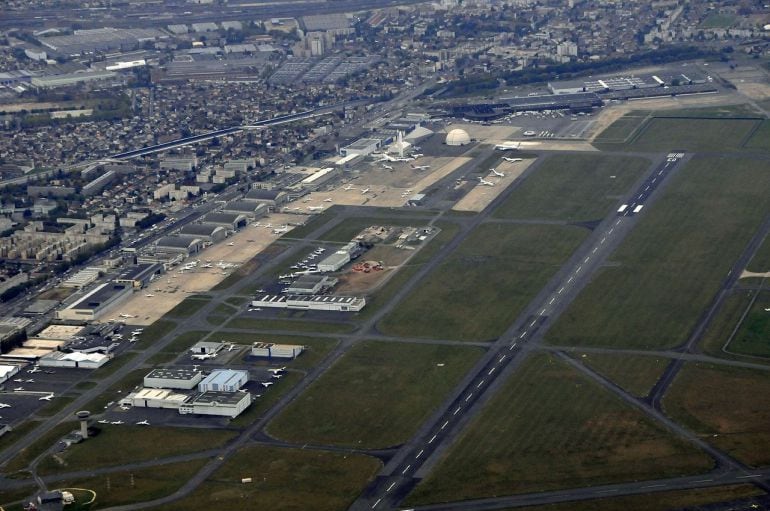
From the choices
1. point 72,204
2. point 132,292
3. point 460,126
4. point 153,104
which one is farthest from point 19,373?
point 153,104

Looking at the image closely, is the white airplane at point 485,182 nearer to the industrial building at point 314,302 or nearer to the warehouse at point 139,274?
the industrial building at point 314,302

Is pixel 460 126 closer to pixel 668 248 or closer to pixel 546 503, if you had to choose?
pixel 668 248

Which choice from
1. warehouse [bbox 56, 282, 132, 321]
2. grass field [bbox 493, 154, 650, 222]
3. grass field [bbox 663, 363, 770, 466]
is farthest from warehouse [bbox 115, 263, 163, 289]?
grass field [bbox 663, 363, 770, 466]

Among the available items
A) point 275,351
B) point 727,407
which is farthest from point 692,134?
point 727,407

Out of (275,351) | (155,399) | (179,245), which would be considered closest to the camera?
(155,399)

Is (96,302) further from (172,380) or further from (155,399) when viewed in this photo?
(155,399)

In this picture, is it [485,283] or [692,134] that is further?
[692,134]

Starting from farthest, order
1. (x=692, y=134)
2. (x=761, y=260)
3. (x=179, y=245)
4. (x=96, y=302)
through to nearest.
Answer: (x=692, y=134), (x=179, y=245), (x=761, y=260), (x=96, y=302)

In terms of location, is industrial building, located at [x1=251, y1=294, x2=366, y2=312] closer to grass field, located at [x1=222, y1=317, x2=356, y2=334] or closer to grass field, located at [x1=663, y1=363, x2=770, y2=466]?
grass field, located at [x1=222, y1=317, x2=356, y2=334]

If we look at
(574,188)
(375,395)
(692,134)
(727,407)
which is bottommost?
(692,134)
